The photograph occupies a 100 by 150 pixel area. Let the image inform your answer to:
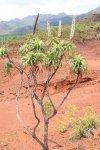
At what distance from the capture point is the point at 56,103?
22.2 m

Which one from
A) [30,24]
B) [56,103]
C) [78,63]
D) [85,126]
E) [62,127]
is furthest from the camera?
[30,24]

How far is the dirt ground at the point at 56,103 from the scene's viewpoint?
52.4ft

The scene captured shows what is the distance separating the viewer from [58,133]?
57.9 feet

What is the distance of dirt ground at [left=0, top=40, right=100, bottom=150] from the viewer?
52.4 ft

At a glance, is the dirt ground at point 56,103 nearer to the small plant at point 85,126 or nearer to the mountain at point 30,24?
the small plant at point 85,126

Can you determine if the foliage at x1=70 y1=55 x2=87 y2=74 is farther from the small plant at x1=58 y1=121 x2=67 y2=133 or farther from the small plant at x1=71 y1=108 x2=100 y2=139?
the small plant at x1=58 y1=121 x2=67 y2=133

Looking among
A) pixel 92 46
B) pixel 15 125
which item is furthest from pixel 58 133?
pixel 92 46

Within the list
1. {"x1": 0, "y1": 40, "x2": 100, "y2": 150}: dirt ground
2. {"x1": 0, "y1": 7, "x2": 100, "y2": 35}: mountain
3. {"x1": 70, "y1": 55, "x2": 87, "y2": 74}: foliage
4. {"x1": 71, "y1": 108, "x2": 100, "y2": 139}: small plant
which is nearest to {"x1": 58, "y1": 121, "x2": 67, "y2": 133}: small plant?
{"x1": 0, "y1": 40, "x2": 100, "y2": 150}: dirt ground

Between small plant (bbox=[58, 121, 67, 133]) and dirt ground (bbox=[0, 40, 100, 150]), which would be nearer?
dirt ground (bbox=[0, 40, 100, 150])

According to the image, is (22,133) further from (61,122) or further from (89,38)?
(89,38)

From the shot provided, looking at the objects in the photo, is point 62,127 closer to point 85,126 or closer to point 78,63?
point 85,126

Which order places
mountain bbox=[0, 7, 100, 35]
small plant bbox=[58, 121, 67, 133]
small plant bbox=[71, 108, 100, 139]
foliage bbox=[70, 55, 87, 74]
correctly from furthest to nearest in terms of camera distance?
mountain bbox=[0, 7, 100, 35]
small plant bbox=[58, 121, 67, 133]
small plant bbox=[71, 108, 100, 139]
foliage bbox=[70, 55, 87, 74]

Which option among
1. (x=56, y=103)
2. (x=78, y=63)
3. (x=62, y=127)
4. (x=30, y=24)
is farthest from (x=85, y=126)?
(x=30, y=24)

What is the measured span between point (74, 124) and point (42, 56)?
15.4ft
